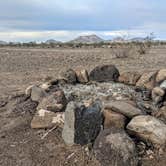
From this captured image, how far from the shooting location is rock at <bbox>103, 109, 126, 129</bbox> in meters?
6.79

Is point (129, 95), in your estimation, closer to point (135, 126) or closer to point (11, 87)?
point (135, 126)

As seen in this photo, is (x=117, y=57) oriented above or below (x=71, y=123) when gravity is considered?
below

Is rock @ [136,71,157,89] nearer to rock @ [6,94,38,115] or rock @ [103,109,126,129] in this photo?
rock @ [103,109,126,129]

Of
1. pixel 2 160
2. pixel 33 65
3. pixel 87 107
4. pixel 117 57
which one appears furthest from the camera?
pixel 117 57

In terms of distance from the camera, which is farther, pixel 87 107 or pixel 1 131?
pixel 1 131

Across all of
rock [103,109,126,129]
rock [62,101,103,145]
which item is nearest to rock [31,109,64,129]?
rock [62,101,103,145]

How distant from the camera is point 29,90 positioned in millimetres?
9391

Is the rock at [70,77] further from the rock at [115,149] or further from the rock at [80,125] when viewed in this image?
the rock at [115,149]

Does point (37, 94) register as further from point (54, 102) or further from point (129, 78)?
point (129, 78)

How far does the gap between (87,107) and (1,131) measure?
1809 millimetres

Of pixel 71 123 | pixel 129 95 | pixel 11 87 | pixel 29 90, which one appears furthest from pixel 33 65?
pixel 71 123

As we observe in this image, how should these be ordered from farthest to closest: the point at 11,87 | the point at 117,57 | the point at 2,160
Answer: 1. the point at 117,57
2. the point at 11,87
3. the point at 2,160

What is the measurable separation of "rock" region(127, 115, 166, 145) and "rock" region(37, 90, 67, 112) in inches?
61.7

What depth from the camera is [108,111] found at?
700 centimetres
